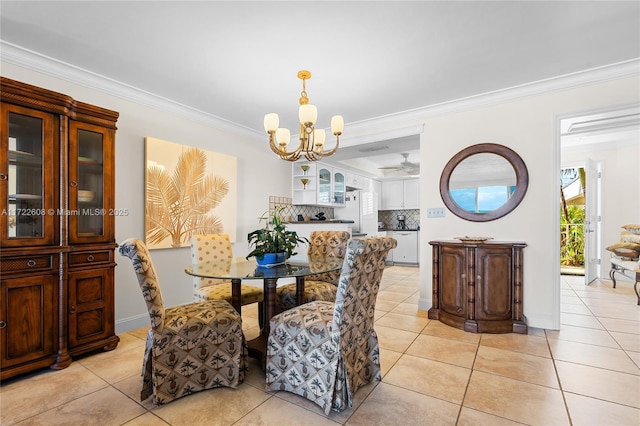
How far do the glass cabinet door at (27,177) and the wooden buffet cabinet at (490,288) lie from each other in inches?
139

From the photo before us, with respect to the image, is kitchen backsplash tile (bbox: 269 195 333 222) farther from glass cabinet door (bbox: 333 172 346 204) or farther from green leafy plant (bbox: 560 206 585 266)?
green leafy plant (bbox: 560 206 585 266)

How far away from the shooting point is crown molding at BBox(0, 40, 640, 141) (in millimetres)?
2484

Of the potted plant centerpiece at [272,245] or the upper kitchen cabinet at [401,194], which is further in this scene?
the upper kitchen cabinet at [401,194]

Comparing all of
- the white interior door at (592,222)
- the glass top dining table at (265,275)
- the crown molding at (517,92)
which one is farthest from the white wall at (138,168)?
the white interior door at (592,222)

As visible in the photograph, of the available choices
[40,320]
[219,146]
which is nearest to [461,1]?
[219,146]

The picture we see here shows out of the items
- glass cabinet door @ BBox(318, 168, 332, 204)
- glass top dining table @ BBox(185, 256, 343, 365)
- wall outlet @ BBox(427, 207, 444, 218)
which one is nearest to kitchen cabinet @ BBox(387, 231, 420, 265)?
glass cabinet door @ BBox(318, 168, 332, 204)

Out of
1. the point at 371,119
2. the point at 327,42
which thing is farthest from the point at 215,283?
the point at 371,119

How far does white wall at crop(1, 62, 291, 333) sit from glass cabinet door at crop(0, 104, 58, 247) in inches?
22.0

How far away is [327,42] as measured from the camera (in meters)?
2.24

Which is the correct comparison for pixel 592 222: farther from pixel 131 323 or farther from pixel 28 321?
pixel 28 321

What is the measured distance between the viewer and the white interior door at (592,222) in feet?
16.3

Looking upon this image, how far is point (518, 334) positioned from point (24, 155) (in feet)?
14.3

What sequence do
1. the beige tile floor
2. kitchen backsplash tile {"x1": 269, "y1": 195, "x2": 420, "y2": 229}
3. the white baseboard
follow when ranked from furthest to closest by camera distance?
1. kitchen backsplash tile {"x1": 269, "y1": 195, "x2": 420, "y2": 229}
2. the white baseboard
3. the beige tile floor

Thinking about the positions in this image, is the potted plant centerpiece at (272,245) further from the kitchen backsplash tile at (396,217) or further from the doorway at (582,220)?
the kitchen backsplash tile at (396,217)
